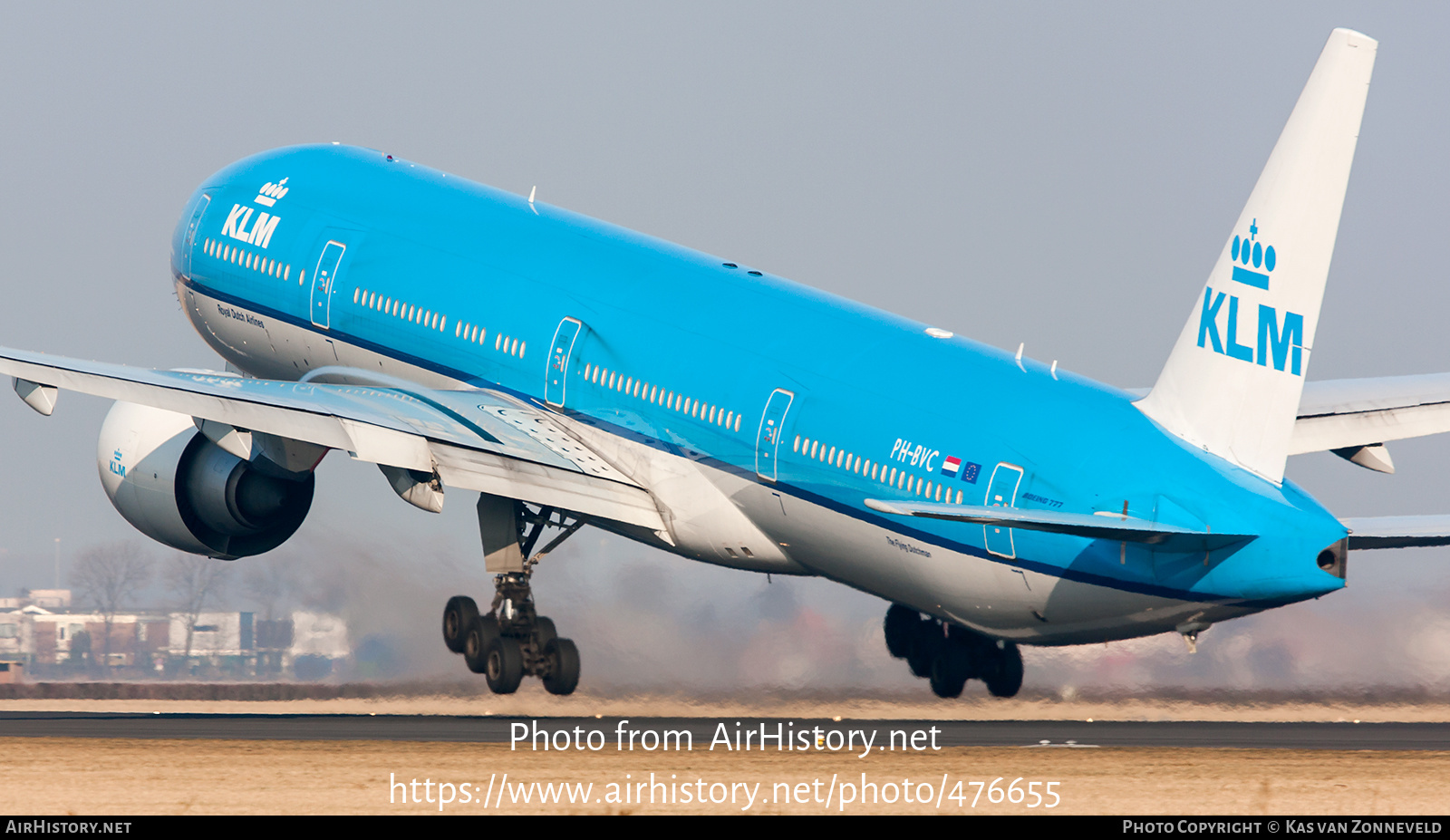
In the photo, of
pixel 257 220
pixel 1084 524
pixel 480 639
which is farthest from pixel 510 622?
pixel 1084 524

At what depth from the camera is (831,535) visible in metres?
29.1

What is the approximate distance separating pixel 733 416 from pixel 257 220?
12035 mm

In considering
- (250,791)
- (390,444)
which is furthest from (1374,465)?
(250,791)

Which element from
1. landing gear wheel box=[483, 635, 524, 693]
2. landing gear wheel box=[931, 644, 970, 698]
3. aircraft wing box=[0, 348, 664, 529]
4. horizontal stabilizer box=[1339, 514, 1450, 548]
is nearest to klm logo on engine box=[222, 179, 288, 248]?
aircraft wing box=[0, 348, 664, 529]

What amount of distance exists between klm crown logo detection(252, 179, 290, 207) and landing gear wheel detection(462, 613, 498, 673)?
953 cm

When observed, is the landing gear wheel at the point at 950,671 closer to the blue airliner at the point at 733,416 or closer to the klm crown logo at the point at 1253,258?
the blue airliner at the point at 733,416

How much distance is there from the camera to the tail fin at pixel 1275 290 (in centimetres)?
2359

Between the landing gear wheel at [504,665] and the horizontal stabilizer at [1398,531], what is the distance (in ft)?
43.5

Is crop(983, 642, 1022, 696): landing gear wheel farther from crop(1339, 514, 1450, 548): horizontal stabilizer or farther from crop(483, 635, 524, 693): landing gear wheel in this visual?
crop(1339, 514, 1450, 548): horizontal stabilizer

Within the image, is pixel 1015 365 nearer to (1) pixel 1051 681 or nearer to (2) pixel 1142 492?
(2) pixel 1142 492

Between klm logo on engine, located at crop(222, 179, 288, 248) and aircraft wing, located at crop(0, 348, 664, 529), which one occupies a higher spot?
klm logo on engine, located at crop(222, 179, 288, 248)

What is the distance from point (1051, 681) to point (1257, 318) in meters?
11.7

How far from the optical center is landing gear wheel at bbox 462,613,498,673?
1296 inches

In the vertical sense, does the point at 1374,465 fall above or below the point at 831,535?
above
